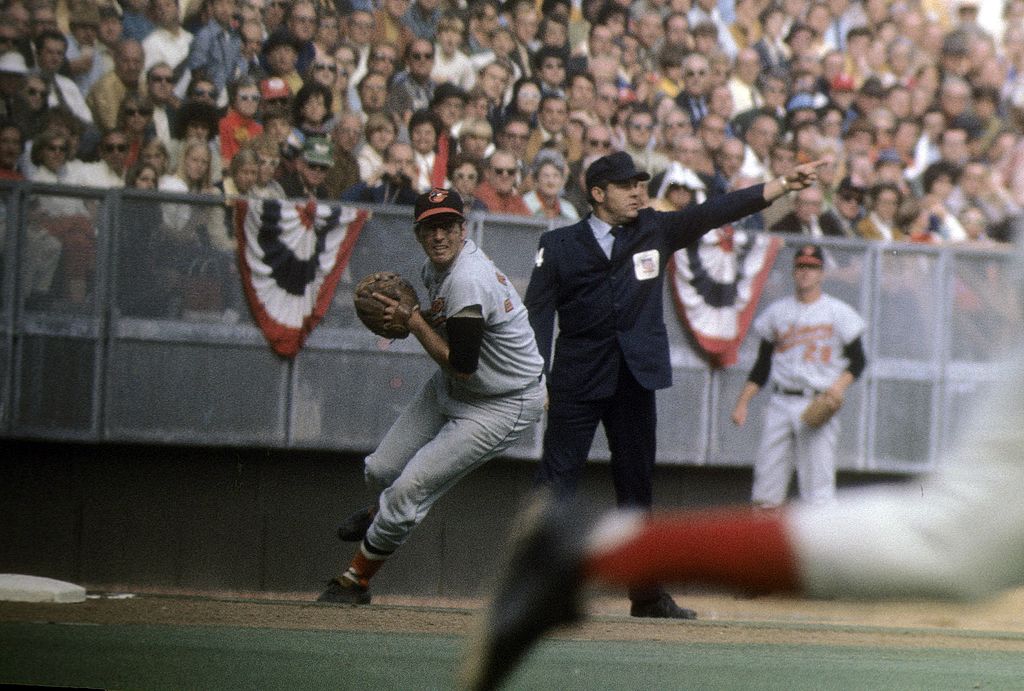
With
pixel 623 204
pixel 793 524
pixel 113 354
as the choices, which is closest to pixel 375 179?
pixel 113 354

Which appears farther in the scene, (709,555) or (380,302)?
(380,302)

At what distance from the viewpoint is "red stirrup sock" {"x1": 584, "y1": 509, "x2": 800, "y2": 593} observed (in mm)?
3115

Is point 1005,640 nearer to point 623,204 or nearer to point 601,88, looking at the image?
point 623,204

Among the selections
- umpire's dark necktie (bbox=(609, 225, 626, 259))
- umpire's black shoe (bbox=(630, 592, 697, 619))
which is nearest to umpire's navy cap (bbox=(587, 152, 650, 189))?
umpire's dark necktie (bbox=(609, 225, 626, 259))

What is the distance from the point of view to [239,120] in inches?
415

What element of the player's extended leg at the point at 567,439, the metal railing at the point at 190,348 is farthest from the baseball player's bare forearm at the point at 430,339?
the metal railing at the point at 190,348

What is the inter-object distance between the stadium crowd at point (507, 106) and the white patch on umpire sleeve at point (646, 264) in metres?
2.77

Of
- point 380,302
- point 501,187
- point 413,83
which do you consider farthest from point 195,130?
point 380,302

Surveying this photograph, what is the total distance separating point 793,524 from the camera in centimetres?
315

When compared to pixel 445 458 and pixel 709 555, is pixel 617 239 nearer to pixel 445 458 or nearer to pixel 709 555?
pixel 445 458

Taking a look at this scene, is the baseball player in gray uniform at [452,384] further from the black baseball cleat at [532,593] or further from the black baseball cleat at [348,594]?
the black baseball cleat at [532,593]

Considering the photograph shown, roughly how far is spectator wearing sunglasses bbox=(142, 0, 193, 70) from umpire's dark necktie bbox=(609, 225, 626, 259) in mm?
3958

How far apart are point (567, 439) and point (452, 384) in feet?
3.01

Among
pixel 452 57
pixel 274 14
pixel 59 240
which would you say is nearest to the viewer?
pixel 59 240
